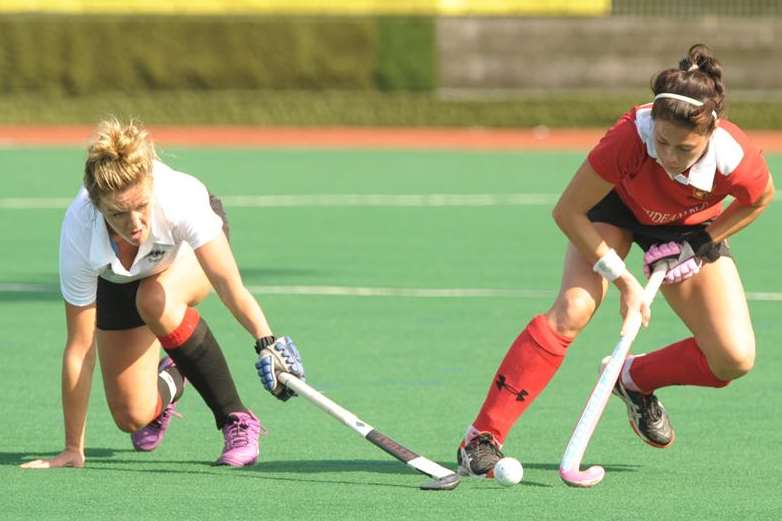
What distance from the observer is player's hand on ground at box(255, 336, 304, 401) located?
5996 millimetres

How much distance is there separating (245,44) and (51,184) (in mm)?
8281

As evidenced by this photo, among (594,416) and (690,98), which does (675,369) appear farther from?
(690,98)

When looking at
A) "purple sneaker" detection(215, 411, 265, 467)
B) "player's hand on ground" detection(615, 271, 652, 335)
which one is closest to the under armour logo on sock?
"player's hand on ground" detection(615, 271, 652, 335)

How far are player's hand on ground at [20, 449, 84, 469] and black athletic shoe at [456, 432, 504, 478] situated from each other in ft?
4.20

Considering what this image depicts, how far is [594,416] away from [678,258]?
644mm

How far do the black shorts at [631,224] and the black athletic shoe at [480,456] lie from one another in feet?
2.78

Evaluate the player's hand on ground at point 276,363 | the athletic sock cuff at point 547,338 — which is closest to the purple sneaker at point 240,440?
the player's hand on ground at point 276,363

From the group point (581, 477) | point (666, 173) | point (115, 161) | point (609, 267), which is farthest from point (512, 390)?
point (115, 161)

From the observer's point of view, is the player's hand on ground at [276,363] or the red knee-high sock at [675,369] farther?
the red knee-high sock at [675,369]

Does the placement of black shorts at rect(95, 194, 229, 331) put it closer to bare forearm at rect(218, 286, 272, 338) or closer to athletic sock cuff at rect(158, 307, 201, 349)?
athletic sock cuff at rect(158, 307, 201, 349)

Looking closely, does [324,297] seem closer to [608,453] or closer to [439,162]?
[608,453]

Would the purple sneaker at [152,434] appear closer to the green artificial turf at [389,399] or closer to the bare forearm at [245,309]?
the green artificial turf at [389,399]

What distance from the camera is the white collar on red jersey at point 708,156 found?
6.02 metres

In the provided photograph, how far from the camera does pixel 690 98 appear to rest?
581 cm
